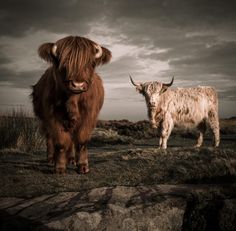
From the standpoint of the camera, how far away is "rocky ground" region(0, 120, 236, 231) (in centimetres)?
250

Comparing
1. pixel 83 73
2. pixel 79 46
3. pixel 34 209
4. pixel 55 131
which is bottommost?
pixel 34 209

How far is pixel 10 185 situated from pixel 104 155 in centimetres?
194

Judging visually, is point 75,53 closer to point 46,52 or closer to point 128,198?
point 46,52

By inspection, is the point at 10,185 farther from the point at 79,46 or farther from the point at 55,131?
the point at 79,46

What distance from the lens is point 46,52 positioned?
4.10 m

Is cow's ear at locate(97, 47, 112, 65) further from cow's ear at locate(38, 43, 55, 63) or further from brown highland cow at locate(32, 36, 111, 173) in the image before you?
cow's ear at locate(38, 43, 55, 63)

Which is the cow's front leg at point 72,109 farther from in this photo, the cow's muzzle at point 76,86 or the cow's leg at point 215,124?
the cow's leg at point 215,124

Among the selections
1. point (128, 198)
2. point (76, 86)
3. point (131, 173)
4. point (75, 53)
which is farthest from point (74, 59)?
point (128, 198)

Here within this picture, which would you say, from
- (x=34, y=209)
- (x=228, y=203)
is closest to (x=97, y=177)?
(x=34, y=209)

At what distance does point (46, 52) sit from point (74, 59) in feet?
1.44

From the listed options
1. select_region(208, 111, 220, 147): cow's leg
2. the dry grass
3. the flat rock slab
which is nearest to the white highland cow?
select_region(208, 111, 220, 147): cow's leg

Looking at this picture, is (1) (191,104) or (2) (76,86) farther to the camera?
(1) (191,104)

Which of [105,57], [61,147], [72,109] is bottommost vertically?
[61,147]

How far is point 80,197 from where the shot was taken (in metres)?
2.88
